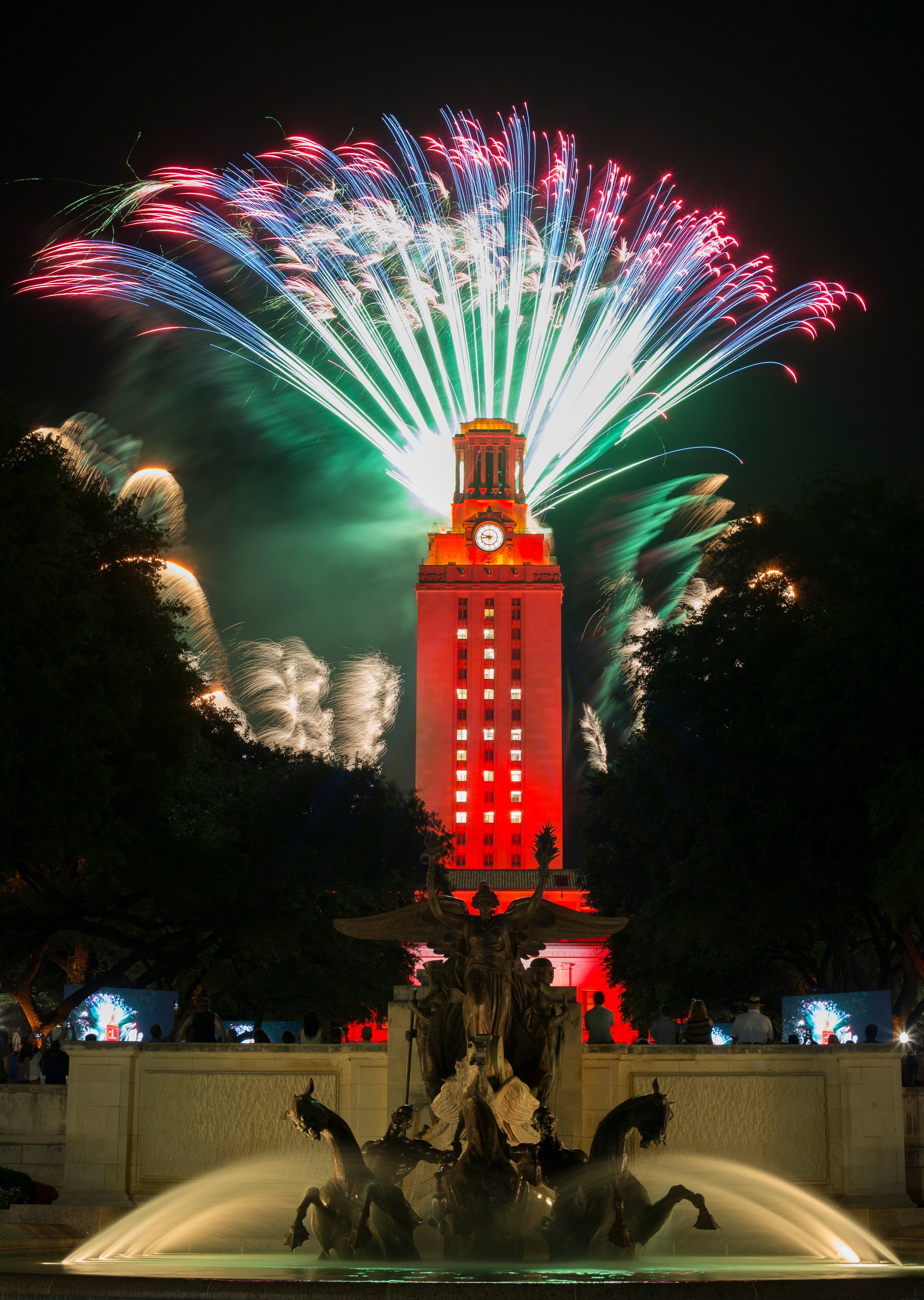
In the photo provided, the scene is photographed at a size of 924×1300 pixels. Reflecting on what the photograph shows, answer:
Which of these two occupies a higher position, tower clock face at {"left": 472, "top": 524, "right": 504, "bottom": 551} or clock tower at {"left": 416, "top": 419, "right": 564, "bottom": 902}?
tower clock face at {"left": 472, "top": 524, "right": 504, "bottom": 551}

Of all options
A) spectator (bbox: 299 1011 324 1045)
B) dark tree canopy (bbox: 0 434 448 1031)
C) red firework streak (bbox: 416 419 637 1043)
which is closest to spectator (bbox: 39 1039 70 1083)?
spectator (bbox: 299 1011 324 1045)

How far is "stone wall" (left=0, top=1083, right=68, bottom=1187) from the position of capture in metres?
19.9

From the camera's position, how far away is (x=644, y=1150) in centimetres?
1830

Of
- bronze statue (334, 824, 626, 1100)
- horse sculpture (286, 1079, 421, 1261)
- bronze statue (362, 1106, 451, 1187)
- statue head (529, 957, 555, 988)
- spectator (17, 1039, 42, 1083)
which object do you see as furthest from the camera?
spectator (17, 1039, 42, 1083)

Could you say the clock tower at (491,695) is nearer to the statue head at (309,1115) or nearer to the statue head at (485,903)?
the statue head at (485,903)

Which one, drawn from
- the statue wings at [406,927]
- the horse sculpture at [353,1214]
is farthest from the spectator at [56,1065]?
the horse sculpture at [353,1214]

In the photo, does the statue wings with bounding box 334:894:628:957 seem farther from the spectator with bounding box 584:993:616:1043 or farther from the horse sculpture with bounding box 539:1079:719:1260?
the horse sculpture with bounding box 539:1079:719:1260

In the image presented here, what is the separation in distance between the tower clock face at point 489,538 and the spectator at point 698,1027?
130m

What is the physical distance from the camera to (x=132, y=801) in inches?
1265

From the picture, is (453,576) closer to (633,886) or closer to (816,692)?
(633,886)

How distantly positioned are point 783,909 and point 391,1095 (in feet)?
57.6

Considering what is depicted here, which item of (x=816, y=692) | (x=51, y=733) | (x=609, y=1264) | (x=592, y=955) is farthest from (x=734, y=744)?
(x=592, y=955)

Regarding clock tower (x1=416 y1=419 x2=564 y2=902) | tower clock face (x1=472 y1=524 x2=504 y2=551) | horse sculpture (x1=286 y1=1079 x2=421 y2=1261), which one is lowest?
horse sculpture (x1=286 y1=1079 x2=421 y2=1261)

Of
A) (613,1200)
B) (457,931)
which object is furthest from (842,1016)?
(613,1200)
